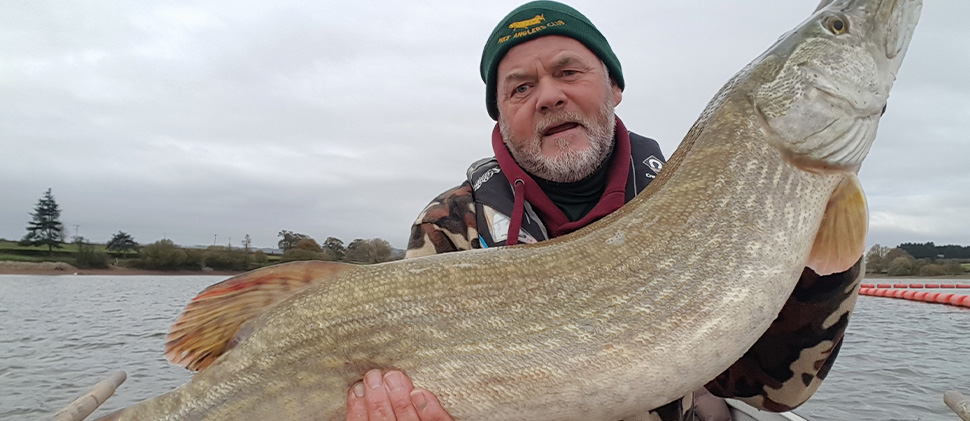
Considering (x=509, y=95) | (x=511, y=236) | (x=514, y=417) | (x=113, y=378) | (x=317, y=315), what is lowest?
(x=113, y=378)

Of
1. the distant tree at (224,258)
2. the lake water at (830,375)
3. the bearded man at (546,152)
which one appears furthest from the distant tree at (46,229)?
the bearded man at (546,152)

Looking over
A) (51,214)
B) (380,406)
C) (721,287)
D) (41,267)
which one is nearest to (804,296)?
(721,287)

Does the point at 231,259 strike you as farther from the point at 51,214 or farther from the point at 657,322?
the point at 657,322

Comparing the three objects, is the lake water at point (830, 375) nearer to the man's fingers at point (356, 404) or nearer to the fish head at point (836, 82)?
the fish head at point (836, 82)

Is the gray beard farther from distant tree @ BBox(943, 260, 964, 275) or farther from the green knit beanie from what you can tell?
distant tree @ BBox(943, 260, 964, 275)

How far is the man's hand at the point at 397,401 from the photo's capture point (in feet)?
6.57

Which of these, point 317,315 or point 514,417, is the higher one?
point 317,315

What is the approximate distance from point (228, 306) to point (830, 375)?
1347 centimetres

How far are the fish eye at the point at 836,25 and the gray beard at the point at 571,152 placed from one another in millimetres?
1351

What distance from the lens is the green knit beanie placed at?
3400 millimetres

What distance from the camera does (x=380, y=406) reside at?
199 centimetres

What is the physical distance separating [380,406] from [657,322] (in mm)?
1035

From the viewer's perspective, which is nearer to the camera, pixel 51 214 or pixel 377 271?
pixel 377 271

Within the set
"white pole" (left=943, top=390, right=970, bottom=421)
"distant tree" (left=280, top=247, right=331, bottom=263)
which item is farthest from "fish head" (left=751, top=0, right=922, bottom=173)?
"distant tree" (left=280, top=247, right=331, bottom=263)
